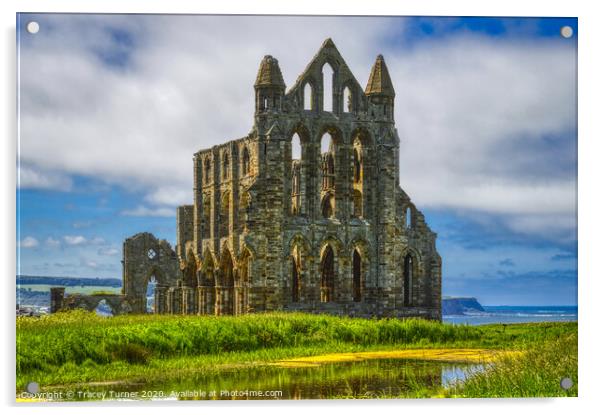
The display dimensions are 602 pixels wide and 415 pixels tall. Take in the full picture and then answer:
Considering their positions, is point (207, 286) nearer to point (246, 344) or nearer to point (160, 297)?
point (160, 297)

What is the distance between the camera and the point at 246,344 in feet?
116

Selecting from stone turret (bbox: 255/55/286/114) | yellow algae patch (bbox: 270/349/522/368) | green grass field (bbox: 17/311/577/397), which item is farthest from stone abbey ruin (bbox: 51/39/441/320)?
yellow algae patch (bbox: 270/349/522/368)

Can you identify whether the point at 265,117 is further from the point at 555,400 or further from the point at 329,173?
the point at 555,400

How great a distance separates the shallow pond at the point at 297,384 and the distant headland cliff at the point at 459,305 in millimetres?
8200

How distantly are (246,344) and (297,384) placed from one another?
7773 mm

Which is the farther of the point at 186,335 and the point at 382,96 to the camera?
the point at 382,96

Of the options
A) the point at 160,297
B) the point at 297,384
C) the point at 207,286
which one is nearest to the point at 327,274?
the point at 207,286

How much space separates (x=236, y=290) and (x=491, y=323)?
13.3 metres

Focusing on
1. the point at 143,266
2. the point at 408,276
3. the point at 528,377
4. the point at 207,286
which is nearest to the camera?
the point at 528,377

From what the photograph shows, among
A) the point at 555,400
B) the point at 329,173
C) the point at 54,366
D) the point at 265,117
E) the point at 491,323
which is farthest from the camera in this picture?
the point at 329,173

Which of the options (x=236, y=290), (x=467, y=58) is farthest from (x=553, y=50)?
(x=236, y=290)

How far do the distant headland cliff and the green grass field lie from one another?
37.8 inches

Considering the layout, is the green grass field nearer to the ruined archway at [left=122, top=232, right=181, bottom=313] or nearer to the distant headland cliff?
the distant headland cliff

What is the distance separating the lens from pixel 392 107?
5269 centimetres
